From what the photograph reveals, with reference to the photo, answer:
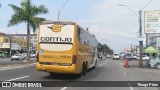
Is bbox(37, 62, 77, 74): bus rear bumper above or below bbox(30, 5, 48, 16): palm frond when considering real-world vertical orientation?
below

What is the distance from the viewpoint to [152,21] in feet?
158

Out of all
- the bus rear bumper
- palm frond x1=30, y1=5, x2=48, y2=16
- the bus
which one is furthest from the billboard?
the bus rear bumper

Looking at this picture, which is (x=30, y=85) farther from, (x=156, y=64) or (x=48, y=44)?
(x=156, y=64)

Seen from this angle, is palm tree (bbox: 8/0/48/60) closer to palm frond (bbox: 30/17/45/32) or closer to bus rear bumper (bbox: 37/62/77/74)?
palm frond (bbox: 30/17/45/32)

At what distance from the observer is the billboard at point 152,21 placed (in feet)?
156

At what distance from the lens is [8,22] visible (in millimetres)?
52469

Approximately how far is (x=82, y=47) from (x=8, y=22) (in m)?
30.6

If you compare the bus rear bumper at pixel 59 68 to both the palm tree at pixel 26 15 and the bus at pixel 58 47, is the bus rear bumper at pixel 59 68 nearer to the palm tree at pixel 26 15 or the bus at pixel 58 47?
the bus at pixel 58 47

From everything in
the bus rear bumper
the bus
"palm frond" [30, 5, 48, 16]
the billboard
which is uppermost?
"palm frond" [30, 5, 48, 16]

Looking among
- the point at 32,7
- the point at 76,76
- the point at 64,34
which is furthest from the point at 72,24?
the point at 32,7

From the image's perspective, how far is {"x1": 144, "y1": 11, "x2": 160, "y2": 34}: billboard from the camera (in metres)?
47.7

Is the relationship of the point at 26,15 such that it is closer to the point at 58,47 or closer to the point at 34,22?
the point at 34,22

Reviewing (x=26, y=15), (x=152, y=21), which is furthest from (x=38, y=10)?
(x=152, y=21)

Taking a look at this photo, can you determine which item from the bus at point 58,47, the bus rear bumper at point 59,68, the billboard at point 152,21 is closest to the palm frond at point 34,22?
the billboard at point 152,21
